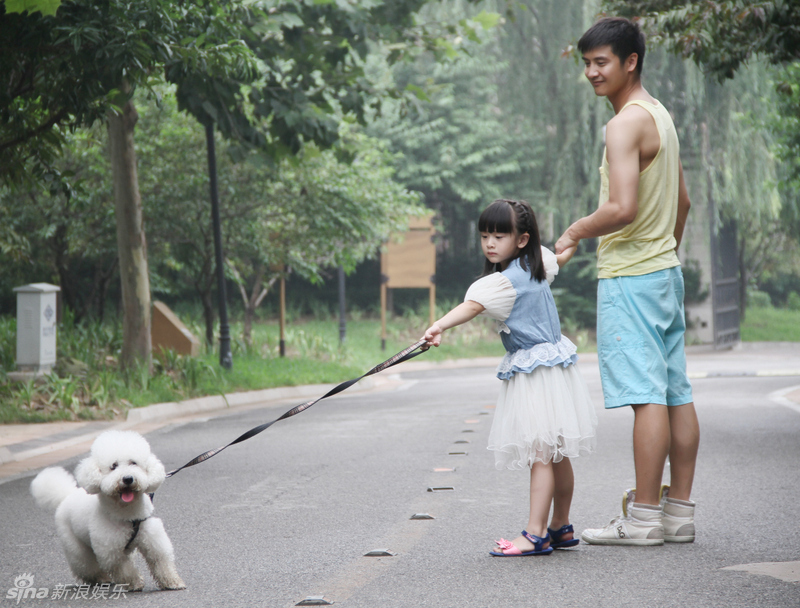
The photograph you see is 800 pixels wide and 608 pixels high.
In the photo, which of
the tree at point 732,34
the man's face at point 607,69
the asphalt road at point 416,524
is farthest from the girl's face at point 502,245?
the tree at point 732,34

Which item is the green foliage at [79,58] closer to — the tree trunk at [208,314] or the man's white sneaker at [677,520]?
the man's white sneaker at [677,520]

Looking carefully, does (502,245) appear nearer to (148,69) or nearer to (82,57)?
(82,57)

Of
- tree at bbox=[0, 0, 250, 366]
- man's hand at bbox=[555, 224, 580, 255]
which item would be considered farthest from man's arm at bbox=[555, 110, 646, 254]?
tree at bbox=[0, 0, 250, 366]

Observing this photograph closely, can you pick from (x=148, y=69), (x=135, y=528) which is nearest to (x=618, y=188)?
(x=135, y=528)

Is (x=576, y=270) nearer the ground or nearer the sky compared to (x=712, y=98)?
nearer the ground

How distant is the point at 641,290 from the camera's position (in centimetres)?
412

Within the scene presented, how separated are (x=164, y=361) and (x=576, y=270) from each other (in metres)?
18.5

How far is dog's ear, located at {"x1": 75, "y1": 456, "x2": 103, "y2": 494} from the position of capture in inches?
133

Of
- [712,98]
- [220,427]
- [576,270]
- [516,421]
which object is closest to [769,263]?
[576,270]

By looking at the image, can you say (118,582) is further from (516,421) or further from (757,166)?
(757,166)

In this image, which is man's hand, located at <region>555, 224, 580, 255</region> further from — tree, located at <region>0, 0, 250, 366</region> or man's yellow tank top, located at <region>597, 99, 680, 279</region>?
tree, located at <region>0, 0, 250, 366</region>

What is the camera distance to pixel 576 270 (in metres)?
29.5

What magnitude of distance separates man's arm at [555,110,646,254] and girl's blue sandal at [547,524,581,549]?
1244 mm

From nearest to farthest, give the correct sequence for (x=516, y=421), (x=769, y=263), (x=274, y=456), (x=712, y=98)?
(x=516, y=421)
(x=274, y=456)
(x=712, y=98)
(x=769, y=263)
